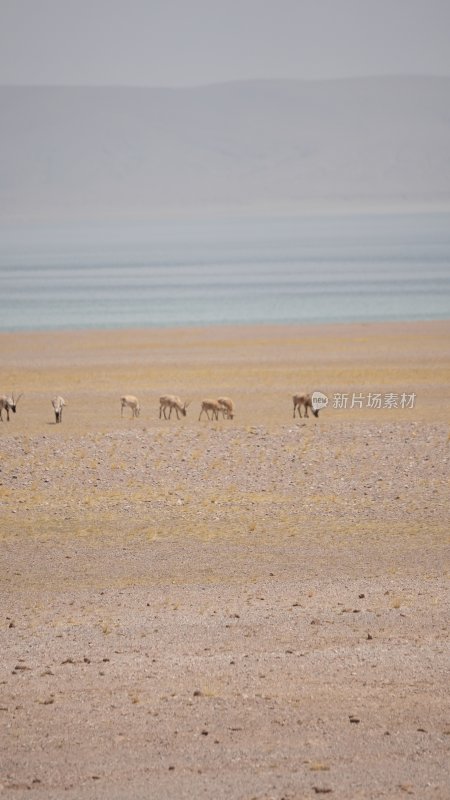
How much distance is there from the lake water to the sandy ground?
103ft

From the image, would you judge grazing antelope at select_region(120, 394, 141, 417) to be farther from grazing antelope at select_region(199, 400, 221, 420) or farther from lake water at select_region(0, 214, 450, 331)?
lake water at select_region(0, 214, 450, 331)

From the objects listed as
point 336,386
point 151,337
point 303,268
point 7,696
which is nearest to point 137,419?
point 336,386

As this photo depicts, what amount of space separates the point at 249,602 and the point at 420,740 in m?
4.26

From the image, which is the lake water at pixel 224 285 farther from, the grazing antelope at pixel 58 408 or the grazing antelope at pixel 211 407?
the grazing antelope at pixel 211 407

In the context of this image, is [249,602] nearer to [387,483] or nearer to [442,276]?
[387,483]

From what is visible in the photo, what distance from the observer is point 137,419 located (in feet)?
94.6

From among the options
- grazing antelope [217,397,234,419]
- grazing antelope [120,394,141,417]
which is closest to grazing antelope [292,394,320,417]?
grazing antelope [217,397,234,419]

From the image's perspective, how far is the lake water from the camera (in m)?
61.5

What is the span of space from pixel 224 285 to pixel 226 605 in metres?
75.9

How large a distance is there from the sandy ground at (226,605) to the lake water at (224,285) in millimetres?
31311

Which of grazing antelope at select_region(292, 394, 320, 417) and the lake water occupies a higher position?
the lake water

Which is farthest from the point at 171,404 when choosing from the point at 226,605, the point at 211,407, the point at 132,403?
the point at 226,605

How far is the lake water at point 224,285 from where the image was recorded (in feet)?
202

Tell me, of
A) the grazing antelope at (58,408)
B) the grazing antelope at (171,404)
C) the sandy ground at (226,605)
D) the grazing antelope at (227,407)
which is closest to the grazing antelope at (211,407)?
the grazing antelope at (227,407)
